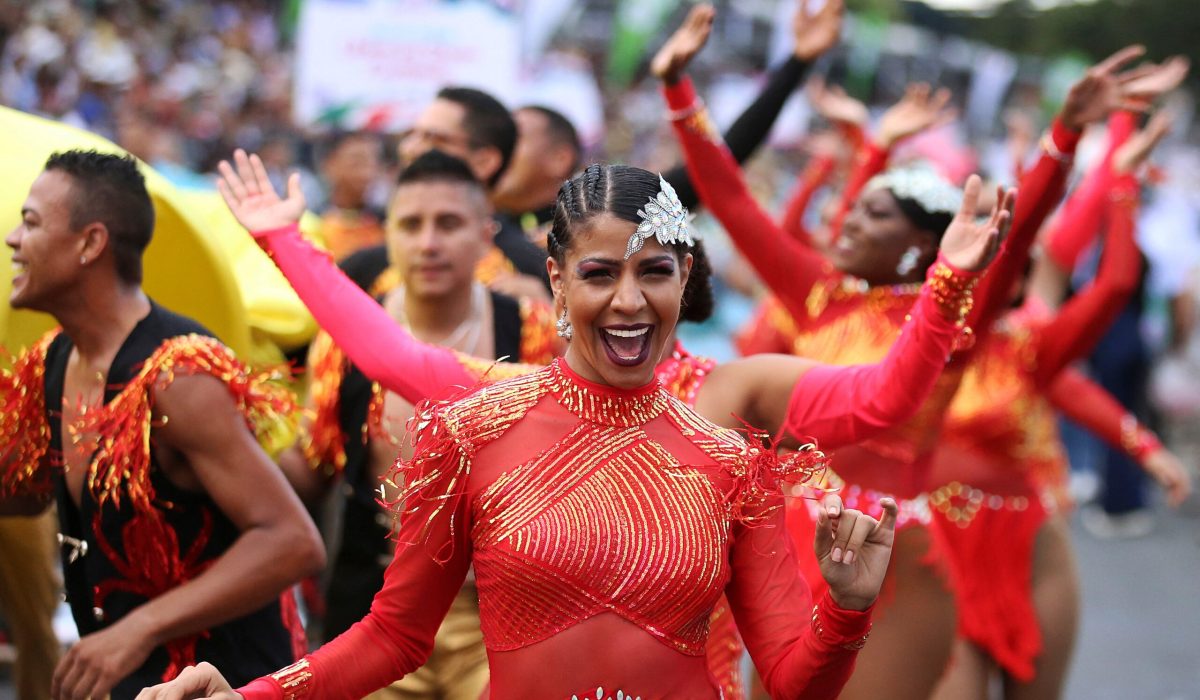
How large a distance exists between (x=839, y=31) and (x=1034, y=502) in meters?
1.81

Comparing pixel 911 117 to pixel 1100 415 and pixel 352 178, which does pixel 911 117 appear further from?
pixel 352 178

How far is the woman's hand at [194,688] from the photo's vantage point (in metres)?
2.57

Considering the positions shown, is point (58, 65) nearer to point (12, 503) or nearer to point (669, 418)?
point (12, 503)

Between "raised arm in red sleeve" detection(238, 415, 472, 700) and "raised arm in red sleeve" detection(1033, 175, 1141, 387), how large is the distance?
330cm

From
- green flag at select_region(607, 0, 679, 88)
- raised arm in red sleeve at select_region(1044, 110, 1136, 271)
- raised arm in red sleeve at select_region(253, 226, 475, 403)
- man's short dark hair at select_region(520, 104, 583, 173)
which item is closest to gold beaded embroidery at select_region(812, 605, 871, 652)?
raised arm in red sleeve at select_region(253, 226, 475, 403)

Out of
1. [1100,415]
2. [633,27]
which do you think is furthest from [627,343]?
[633,27]

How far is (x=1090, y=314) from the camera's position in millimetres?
5480

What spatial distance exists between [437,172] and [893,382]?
1.81 m

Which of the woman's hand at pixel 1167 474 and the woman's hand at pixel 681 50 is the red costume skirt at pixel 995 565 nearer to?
the woman's hand at pixel 1167 474

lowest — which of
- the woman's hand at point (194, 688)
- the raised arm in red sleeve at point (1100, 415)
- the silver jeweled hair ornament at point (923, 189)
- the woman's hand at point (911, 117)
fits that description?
the raised arm in red sleeve at point (1100, 415)

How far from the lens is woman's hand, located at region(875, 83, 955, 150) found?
583cm

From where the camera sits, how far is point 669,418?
9.28 ft

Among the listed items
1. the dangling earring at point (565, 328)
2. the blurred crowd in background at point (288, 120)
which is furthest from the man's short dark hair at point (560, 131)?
the dangling earring at point (565, 328)

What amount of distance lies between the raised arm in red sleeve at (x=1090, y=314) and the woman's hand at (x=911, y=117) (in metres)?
0.81
